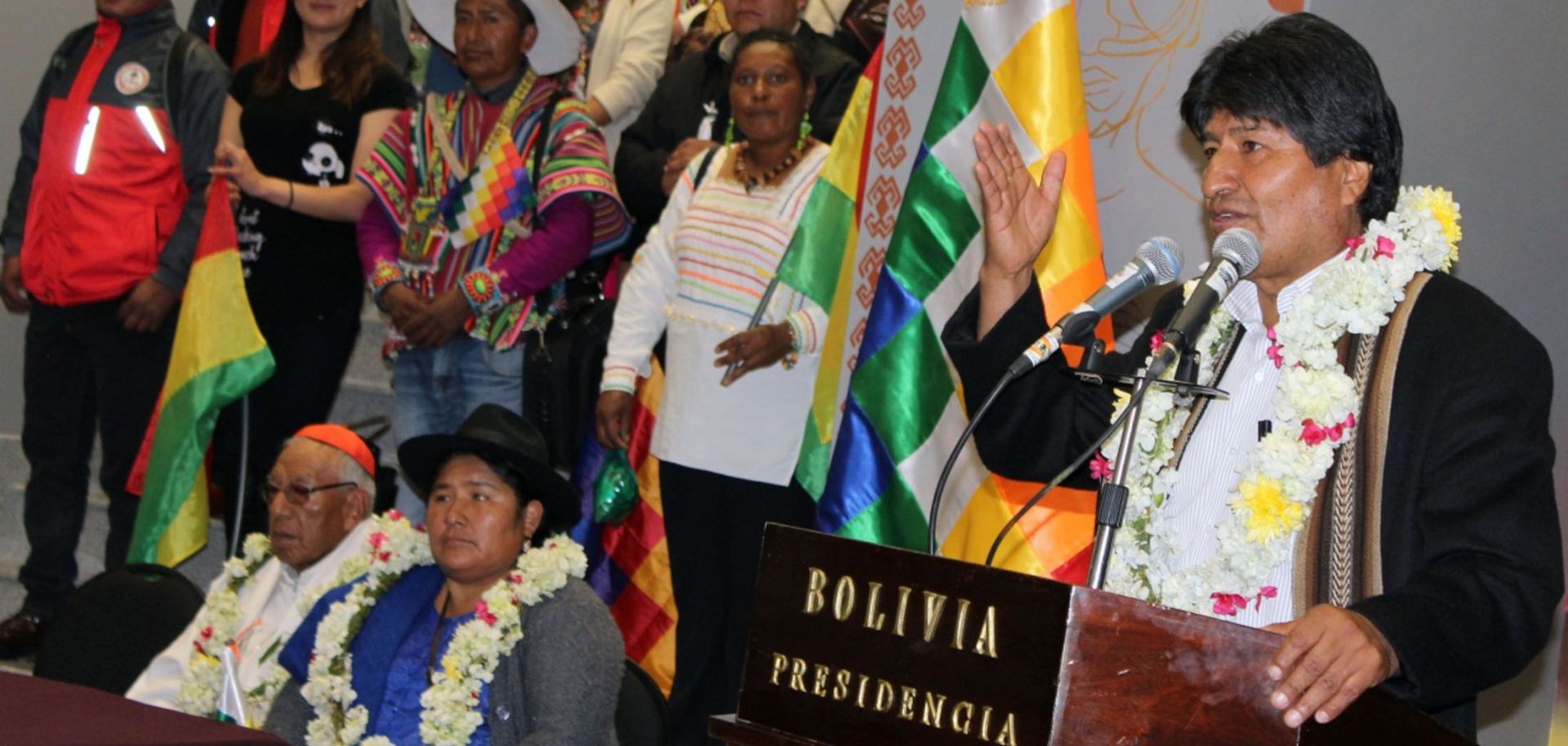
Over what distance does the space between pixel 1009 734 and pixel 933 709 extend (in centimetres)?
10

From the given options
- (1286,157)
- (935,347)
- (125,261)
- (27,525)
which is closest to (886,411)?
(935,347)

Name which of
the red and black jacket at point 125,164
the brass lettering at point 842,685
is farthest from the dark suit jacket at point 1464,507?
the red and black jacket at point 125,164

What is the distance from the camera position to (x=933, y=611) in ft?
6.35

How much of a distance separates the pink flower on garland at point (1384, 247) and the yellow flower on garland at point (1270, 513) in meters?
0.35

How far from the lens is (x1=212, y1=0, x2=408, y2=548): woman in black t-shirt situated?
556 centimetres

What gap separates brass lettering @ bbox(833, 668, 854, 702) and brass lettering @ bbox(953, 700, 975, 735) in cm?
14

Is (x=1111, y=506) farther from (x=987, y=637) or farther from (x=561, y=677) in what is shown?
(x=561, y=677)

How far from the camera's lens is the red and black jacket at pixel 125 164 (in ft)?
18.8

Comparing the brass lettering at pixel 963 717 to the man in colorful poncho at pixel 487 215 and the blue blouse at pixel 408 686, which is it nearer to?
the blue blouse at pixel 408 686

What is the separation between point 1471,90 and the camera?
364cm

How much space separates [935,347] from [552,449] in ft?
4.88

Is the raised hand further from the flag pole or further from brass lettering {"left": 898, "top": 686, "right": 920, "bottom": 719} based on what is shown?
the flag pole

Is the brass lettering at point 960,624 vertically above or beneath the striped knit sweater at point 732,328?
beneath

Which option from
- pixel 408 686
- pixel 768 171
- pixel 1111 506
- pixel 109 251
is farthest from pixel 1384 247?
pixel 109 251
